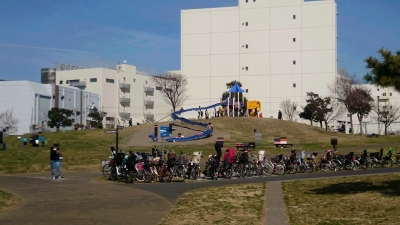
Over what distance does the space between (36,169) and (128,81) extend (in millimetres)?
71268

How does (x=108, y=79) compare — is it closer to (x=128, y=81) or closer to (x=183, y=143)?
(x=128, y=81)

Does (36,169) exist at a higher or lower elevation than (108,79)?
lower

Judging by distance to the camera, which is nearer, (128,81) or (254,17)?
(254,17)

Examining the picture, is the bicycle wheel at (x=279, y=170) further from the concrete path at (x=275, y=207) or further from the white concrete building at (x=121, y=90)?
the white concrete building at (x=121, y=90)

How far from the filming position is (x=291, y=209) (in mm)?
13531

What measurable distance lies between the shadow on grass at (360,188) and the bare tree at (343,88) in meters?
44.7

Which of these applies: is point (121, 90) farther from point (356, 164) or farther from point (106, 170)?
point (356, 164)

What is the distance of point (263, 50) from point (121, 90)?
93.8ft

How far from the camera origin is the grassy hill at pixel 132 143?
29.0m

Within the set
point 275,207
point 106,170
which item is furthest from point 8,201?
point 106,170

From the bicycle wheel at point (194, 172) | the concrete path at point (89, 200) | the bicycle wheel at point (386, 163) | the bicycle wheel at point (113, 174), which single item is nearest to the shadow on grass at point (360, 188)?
the concrete path at point (89, 200)

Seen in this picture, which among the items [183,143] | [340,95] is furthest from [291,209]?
[340,95]

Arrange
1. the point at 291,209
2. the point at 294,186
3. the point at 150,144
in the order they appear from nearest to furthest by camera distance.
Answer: the point at 291,209, the point at 294,186, the point at 150,144

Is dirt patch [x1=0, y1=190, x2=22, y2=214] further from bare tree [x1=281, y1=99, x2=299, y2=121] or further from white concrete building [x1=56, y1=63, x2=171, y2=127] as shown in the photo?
white concrete building [x1=56, y1=63, x2=171, y2=127]
